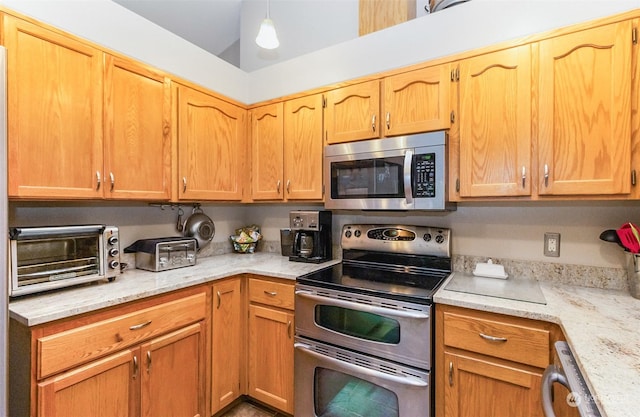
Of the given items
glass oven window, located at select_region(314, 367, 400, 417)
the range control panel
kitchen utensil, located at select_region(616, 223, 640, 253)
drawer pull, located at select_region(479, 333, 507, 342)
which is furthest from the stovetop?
kitchen utensil, located at select_region(616, 223, 640, 253)

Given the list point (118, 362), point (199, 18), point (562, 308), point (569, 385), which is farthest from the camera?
point (199, 18)

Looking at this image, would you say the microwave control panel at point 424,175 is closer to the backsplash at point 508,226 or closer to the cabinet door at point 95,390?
the backsplash at point 508,226

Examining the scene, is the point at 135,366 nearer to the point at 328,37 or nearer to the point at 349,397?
the point at 349,397

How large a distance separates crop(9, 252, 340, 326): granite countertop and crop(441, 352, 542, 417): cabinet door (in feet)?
3.04

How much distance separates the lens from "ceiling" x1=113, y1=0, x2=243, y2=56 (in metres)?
2.61

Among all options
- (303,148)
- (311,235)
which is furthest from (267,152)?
(311,235)

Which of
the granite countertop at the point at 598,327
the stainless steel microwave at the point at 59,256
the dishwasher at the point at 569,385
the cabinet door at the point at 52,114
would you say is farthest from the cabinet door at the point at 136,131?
the dishwasher at the point at 569,385

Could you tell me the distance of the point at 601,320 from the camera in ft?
3.67

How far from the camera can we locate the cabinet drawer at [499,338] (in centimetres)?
120

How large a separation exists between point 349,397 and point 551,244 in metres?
1.36

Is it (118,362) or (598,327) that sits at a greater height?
(598,327)

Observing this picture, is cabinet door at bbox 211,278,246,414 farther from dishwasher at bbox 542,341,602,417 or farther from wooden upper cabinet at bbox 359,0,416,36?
wooden upper cabinet at bbox 359,0,416,36

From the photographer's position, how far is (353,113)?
1.95 meters

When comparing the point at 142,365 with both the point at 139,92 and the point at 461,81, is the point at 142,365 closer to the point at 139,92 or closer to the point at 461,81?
the point at 139,92
